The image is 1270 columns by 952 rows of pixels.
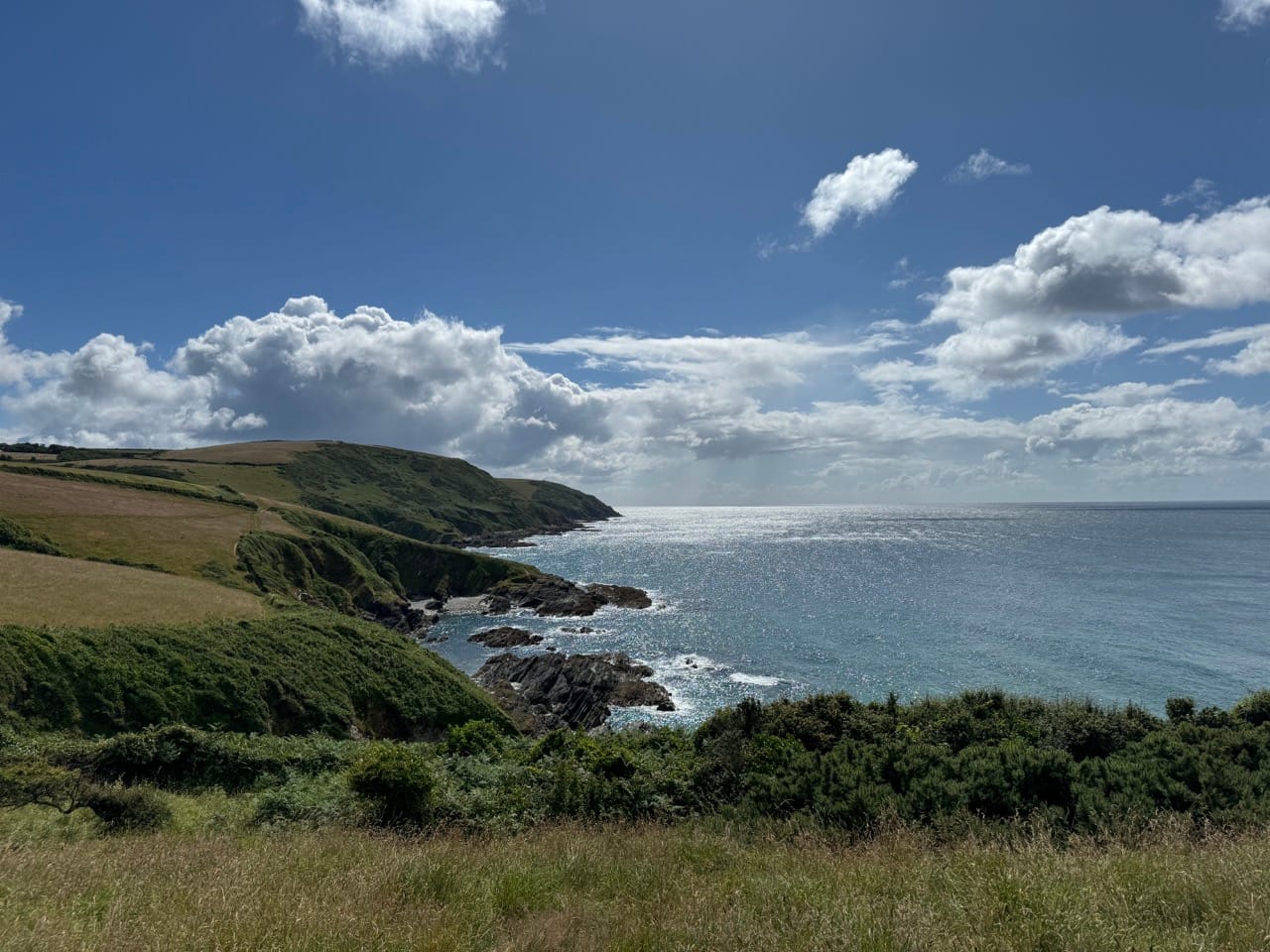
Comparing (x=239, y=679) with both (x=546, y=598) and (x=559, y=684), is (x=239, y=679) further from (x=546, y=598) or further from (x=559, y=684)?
(x=546, y=598)

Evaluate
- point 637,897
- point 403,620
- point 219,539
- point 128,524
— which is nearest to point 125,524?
point 128,524

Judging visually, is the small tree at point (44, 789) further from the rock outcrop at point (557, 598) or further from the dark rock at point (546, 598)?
the dark rock at point (546, 598)

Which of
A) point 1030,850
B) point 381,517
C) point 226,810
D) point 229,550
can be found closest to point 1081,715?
point 1030,850

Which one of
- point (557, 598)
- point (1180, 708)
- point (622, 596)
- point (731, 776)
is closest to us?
point (731, 776)

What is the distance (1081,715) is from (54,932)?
2762cm

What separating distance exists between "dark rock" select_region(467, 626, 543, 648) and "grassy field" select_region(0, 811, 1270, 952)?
67550 millimetres

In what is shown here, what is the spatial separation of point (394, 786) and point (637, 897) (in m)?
8.66

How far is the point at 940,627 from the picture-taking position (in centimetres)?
7288

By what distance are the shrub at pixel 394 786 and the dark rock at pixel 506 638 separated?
62.4m

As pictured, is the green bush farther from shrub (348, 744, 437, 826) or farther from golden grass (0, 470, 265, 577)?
golden grass (0, 470, 265, 577)

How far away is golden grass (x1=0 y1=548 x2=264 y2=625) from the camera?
31.1m

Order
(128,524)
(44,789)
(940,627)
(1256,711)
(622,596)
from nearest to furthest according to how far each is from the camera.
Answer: (44,789), (1256,711), (128,524), (940,627), (622,596)

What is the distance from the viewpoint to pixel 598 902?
6961 mm

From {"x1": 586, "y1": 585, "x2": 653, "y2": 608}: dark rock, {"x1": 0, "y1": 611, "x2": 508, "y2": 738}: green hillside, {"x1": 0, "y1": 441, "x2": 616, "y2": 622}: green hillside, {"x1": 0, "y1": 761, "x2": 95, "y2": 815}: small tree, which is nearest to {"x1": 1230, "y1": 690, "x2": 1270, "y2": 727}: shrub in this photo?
{"x1": 0, "y1": 611, "x2": 508, "y2": 738}: green hillside
